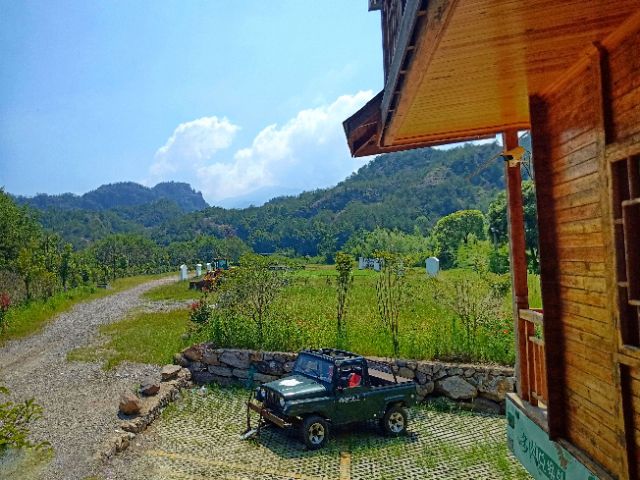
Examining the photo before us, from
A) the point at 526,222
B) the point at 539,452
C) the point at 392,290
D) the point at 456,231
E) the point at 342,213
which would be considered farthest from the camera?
the point at 342,213

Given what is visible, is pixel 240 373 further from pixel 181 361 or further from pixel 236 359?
pixel 181 361

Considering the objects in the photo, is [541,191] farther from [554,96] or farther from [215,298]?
[215,298]

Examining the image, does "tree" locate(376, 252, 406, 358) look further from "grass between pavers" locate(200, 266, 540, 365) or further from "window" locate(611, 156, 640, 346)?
"window" locate(611, 156, 640, 346)

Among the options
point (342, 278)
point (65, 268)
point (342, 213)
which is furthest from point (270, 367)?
point (342, 213)

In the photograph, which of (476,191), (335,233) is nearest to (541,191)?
(335,233)

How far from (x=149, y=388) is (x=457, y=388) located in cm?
569

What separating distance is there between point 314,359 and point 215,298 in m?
5.91

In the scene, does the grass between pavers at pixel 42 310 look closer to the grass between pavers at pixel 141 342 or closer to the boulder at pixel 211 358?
the grass between pavers at pixel 141 342

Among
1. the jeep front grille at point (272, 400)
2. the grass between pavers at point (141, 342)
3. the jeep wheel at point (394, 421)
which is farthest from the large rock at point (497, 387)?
the grass between pavers at point (141, 342)

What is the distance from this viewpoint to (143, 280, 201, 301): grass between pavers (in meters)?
22.9

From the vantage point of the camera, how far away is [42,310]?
20.5 meters

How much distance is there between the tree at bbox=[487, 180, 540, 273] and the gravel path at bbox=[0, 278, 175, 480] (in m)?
12.6

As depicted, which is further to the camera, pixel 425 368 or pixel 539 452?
pixel 425 368

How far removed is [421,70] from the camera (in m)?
2.91
